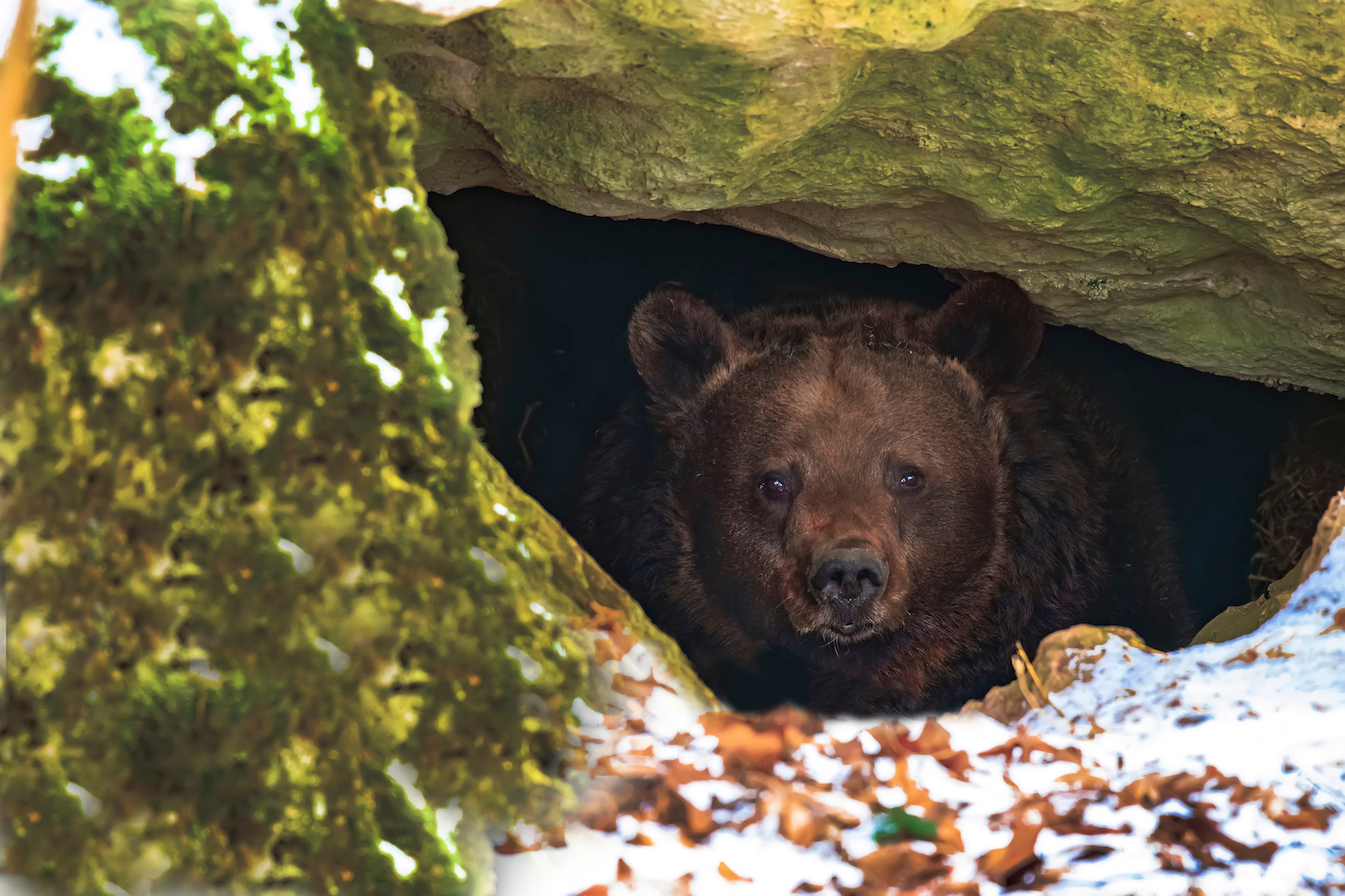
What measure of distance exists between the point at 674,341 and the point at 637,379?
53 centimetres

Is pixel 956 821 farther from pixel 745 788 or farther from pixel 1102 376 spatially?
pixel 1102 376

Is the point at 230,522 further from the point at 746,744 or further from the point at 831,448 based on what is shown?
the point at 831,448

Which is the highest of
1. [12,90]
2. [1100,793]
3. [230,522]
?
[12,90]

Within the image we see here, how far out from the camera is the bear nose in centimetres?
400

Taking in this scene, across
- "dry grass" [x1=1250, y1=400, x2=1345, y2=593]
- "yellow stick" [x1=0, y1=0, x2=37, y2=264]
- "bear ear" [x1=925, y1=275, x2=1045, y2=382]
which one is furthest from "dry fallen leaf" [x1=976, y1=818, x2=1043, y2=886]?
"dry grass" [x1=1250, y1=400, x2=1345, y2=593]

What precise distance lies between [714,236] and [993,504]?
1.88 meters

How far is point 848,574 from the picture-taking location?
4.00 metres

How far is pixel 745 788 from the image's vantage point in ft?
8.05

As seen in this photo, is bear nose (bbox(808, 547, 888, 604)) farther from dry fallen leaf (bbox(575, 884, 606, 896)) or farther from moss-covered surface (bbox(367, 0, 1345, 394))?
dry fallen leaf (bbox(575, 884, 606, 896))

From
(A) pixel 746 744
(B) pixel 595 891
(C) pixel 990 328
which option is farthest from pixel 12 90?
(C) pixel 990 328

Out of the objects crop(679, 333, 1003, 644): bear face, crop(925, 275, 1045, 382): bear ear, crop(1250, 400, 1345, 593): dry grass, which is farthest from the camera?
crop(1250, 400, 1345, 593): dry grass

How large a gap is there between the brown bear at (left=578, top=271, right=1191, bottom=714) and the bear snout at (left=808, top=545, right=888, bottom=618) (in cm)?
36

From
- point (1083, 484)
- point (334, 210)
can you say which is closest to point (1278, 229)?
point (1083, 484)

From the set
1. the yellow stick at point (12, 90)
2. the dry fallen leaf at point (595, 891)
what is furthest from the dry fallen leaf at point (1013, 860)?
the yellow stick at point (12, 90)
